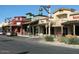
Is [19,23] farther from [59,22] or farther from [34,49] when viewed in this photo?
[34,49]

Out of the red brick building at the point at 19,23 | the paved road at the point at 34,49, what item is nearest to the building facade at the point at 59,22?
the red brick building at the point at 19,23

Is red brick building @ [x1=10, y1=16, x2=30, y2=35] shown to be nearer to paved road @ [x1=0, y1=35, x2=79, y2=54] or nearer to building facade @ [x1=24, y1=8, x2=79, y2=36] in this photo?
building facade @ [x1=24, y1=8, x2=79, y2=36]

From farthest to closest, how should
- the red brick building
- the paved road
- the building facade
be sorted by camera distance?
1. the red brick building
2. the building facade
3. the paved road

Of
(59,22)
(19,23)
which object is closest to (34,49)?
(59,22)

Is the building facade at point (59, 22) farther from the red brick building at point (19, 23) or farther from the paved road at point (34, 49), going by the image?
the paved road at point (34, 49)

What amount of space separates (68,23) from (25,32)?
34484 mm

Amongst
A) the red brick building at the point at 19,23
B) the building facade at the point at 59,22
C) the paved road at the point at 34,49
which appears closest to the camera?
the paved road at the point at 34,49

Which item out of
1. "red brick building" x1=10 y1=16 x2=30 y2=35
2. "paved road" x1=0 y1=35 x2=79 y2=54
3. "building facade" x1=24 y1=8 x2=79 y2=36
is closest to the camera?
"paved road" x1=0 y1=35 x2=79 y2=54

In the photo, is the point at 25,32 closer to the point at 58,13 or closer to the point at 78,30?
the point at 58,13

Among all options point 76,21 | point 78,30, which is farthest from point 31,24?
point 76,21

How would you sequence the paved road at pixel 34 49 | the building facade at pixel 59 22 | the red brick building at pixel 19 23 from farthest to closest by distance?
the red brick building at pixel 19 23 < the building facade at pixel 59 22 < the paved road at pixel 34 49

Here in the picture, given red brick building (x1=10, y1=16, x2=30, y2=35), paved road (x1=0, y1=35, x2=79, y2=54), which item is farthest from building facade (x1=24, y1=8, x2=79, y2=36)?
paved road (x1=0, y1=35, x2=79, y2=54)
